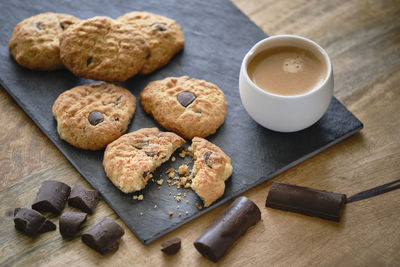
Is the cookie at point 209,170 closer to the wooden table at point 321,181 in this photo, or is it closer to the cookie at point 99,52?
the wooden table at point 321,181

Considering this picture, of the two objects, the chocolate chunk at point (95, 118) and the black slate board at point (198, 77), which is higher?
the chocolate chunk at point (95, 118)

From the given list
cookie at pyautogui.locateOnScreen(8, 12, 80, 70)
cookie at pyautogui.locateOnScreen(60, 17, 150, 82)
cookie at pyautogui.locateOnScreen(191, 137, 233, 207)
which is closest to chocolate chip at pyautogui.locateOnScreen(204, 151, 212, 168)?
cookie at pyautogui.locateOnScreen(191, 137, 233, 207)

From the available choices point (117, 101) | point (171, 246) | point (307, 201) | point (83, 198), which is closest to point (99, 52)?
point (117, 101)

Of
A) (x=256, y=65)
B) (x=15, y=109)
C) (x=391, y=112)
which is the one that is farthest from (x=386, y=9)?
(x=15, y=109)

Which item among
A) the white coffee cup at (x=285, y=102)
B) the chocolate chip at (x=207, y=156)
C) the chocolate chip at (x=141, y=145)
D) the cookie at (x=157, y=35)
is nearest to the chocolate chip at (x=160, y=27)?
the cookie at (x=157, y=35)

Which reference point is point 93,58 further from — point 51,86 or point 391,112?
point 391,112
